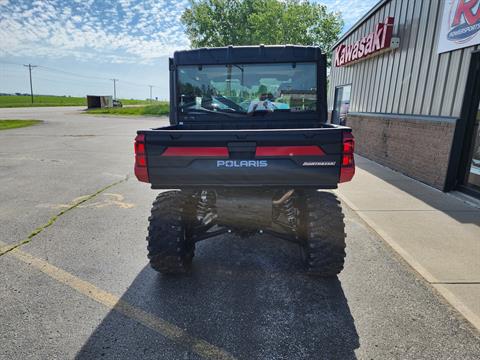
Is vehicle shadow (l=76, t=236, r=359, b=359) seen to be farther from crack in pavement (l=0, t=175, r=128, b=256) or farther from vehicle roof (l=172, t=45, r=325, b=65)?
vehicle roof (l=172, t=45, r=325, b=65)

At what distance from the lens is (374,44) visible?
33.5 feet

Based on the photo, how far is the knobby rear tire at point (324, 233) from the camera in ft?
10.8

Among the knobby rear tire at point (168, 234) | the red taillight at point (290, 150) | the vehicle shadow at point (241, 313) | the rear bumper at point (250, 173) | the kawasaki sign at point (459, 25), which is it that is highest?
the kawasaki sign at point (459, 25)

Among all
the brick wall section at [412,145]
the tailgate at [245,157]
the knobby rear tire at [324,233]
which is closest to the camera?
the tailgate at [245,157]

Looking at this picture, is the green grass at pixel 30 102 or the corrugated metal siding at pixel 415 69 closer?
the corrugated metal siding at pixel 415 69

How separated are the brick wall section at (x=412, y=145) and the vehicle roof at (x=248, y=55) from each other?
4.59 m

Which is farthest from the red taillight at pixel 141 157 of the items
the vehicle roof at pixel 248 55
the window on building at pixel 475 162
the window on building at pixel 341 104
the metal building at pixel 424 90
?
the window on building at pixel 341 104

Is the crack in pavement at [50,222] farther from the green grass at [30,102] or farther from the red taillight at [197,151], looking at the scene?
the green grass at [30,102]

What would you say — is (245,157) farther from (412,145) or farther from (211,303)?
(412,145)

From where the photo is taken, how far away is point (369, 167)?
9.77 m

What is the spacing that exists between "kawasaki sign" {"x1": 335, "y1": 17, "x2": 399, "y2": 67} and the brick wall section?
2152mm

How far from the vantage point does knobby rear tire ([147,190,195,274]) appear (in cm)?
338

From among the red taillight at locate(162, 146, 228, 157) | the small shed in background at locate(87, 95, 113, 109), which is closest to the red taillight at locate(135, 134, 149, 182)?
the red taillight at locate(162, 146, 228, 157)

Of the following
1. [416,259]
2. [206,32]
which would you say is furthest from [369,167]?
[206,32]
